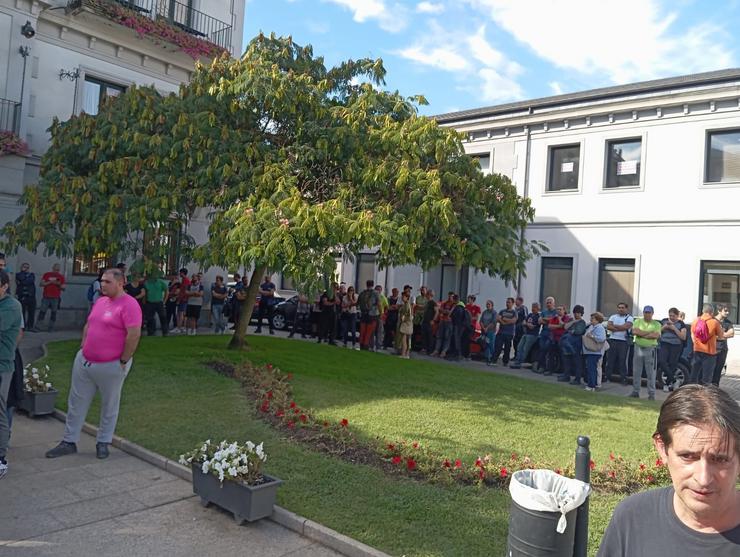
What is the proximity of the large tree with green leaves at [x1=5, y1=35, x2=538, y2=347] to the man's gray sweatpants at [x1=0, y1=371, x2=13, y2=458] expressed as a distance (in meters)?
4.12

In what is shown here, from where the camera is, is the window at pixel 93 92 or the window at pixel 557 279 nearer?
the window at pixel 93 92

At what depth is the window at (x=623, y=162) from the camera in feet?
65.1

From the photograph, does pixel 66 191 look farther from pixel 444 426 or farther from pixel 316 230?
pixel 444 426

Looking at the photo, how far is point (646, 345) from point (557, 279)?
959cm

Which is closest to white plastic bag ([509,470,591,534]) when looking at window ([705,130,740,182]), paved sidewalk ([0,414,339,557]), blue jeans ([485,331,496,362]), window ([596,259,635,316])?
paved sidewalk ([0,414,339,557])

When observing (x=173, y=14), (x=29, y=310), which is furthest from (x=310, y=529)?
→ (x=173, y=14)

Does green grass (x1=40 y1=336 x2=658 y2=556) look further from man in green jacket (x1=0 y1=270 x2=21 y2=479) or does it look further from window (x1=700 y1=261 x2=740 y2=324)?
window (x1=700 y1=261 x2=740 y2=324)

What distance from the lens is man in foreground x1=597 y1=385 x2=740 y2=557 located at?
6.03ft

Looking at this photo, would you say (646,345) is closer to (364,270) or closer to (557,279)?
(557,279)

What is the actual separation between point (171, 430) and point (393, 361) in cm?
700

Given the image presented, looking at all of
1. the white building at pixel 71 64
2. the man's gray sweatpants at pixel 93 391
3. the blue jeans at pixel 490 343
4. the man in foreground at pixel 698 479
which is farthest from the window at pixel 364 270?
the man in foreground at pixel 698 479

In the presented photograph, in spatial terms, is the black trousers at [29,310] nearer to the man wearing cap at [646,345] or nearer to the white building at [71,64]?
the white building at [71,64]

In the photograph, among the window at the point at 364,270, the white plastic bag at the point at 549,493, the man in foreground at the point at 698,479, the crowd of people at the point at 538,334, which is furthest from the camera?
the window at the point at 364,270

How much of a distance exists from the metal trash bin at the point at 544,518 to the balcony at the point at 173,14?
689 inches
